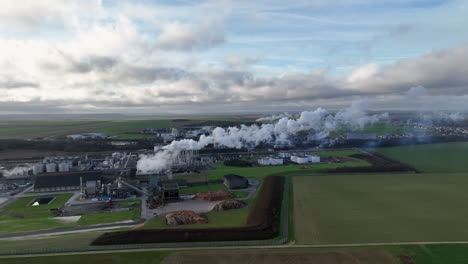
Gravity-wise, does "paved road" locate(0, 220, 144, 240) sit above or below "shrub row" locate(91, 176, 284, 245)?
below

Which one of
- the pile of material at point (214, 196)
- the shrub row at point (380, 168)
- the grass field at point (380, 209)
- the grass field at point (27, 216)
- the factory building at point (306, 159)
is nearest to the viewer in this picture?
the grass field at point (380, 209)

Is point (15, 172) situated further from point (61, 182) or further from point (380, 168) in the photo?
point (380, 168)

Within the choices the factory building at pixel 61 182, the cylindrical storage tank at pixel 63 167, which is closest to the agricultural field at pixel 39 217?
the factory building at pixel 61 182

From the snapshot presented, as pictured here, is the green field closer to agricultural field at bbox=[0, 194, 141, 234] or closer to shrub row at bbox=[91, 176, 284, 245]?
agricultural field at bbox=[0, 194, 141, 234]

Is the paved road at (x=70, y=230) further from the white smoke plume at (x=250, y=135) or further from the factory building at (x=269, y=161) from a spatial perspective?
the factory building at (x=269, y=161)

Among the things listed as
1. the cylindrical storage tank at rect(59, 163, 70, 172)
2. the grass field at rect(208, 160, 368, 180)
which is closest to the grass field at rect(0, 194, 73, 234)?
the cylindrical storage tank at rect(59, 163, 70, 172)
